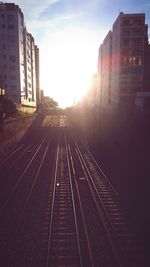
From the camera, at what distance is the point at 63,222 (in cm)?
984

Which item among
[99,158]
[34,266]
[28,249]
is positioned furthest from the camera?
[99,158]

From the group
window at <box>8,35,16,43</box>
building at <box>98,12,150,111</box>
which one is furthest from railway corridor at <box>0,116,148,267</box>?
window at <box>8,35,16,43</box>

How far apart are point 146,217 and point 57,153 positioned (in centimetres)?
1555

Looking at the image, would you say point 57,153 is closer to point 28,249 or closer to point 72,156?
point 72,156

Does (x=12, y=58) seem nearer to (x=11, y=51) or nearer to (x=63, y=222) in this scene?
(x=11, y=51)

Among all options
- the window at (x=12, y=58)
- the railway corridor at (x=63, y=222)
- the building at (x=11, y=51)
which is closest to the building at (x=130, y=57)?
the building at (x=11, y=51)

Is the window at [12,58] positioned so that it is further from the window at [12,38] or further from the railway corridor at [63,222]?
the railway corridor at [63,222]

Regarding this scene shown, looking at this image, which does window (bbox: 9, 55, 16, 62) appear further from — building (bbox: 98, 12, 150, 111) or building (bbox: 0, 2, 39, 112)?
building (bbox: 98, 12, 150, 111)

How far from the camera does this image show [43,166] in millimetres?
19250

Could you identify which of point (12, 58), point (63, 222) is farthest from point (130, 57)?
point (63, 222)

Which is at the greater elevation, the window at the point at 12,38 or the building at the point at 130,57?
the window at the point at 12,38

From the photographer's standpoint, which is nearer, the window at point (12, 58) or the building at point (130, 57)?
the building at point (130, 57)

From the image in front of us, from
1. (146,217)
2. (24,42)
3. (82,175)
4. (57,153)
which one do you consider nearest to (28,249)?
(146,217)

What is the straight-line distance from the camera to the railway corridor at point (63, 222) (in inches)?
299
